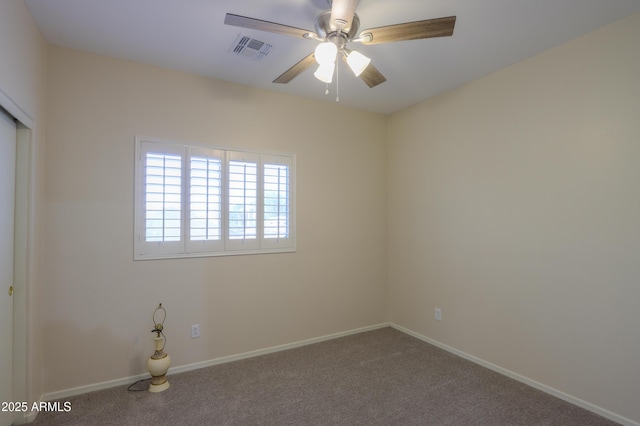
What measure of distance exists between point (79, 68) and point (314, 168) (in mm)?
2235

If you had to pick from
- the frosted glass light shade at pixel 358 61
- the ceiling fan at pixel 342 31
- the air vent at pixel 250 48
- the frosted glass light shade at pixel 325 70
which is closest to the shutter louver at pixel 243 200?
the air vent at pixel 250 48

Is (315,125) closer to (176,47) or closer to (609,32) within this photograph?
(176,47)

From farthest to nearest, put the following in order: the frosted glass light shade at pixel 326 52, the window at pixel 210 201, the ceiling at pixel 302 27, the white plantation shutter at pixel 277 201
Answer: the white plantation shutter at pixel 277 201, the window at pixel 210 201, the ceiling at pixel 302 27, the frosted glass light shade at pixel 326 52

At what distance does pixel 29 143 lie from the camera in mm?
2166

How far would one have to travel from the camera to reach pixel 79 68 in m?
2.55

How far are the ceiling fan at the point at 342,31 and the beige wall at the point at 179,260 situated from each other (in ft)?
4.71

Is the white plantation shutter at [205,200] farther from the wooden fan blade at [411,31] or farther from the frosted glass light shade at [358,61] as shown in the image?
the wooden fan blade at [411,31]

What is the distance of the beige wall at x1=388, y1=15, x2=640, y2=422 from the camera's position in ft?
7.11

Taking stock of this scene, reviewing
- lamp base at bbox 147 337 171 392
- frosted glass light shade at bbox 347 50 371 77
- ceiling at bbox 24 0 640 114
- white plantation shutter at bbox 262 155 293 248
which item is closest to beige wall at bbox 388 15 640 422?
ceiling at bbox 24 0 640 114

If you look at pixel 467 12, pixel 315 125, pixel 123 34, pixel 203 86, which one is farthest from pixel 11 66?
pixel 467 12

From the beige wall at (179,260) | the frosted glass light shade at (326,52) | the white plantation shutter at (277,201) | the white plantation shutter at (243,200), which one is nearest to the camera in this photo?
the frosted glass light shade at (326,52)

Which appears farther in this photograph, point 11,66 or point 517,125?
point 517,125

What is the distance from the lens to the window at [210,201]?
277 cm

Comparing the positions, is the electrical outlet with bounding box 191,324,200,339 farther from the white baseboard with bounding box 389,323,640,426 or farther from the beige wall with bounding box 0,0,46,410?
the white baseboard with bounding box 389,323,640,426
